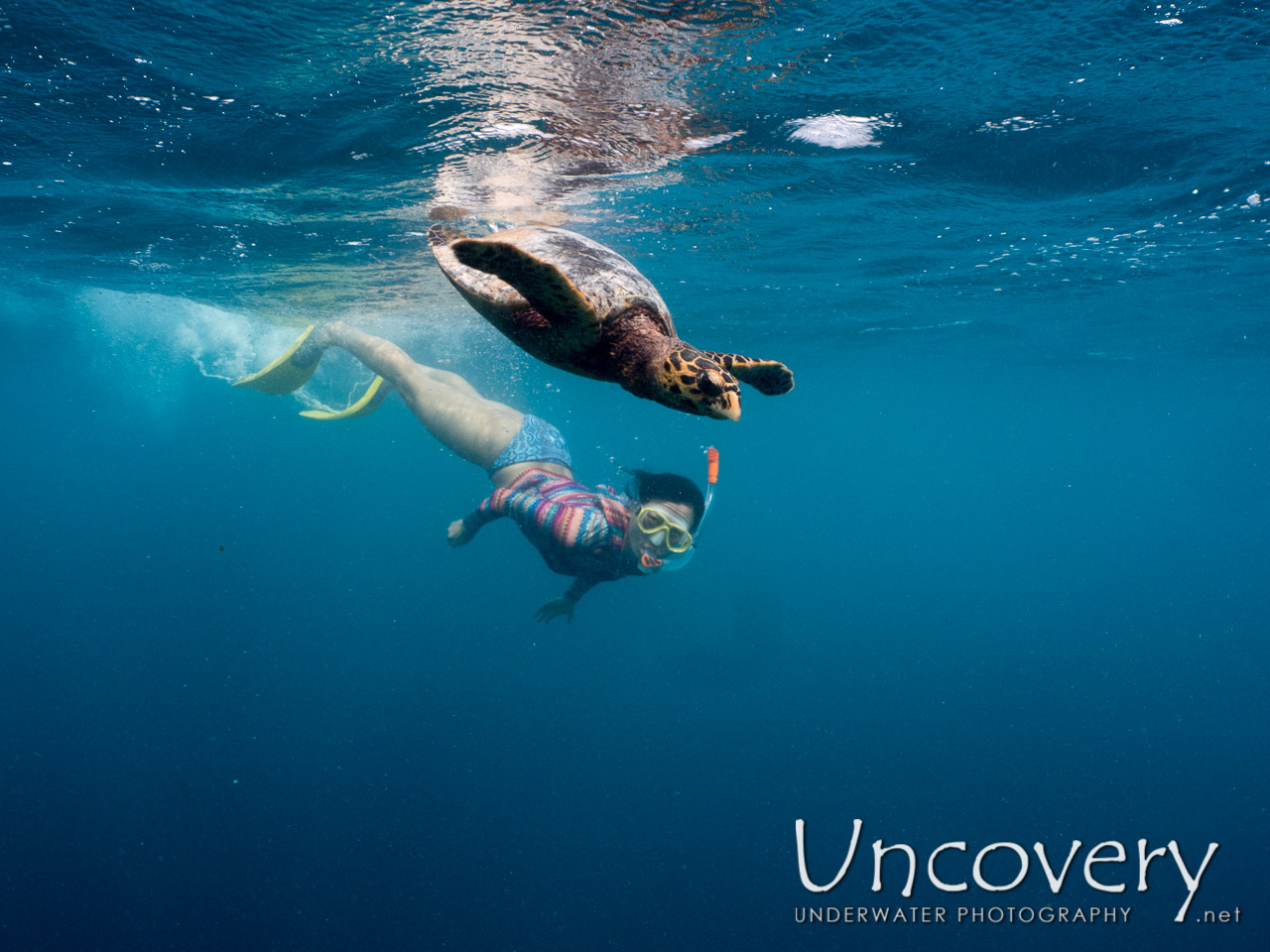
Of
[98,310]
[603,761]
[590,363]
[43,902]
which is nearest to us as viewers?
[590,363]

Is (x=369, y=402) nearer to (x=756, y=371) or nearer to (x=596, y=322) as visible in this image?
(x=596, y=322)

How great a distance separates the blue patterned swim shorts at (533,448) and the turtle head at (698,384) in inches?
273

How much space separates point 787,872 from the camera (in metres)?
17.5

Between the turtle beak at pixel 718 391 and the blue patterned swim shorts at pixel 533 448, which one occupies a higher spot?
the turtle beak at pixel 718 391

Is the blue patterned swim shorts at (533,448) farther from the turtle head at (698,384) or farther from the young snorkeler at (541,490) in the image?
the turtle head at (698,384)

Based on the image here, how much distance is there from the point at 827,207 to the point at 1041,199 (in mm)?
3698

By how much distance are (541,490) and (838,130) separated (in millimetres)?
6456

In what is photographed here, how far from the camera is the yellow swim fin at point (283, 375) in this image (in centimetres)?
1192

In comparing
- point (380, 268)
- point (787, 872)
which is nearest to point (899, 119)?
point (380, 268)

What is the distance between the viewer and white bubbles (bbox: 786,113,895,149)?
23.5ft

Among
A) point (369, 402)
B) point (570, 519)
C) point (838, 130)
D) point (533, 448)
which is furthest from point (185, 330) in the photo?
point (838, 130)

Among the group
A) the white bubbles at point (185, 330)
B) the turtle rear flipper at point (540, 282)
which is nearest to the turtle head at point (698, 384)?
the turtle rear flipper at point (540, 282)

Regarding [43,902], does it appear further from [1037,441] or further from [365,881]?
[1037,441]

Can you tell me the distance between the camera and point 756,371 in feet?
8.64
